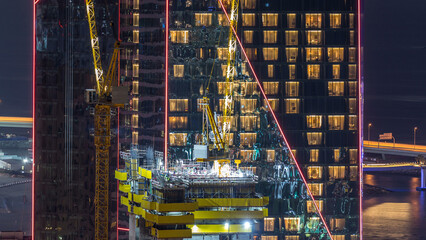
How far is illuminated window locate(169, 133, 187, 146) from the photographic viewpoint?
195 meters

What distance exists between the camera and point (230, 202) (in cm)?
17112

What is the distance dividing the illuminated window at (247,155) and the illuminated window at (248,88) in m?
9.38

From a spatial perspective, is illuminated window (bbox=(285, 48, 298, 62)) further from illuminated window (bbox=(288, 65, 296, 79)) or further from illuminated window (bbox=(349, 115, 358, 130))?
illuminated window (bbox=(349, 115, 358, 130))

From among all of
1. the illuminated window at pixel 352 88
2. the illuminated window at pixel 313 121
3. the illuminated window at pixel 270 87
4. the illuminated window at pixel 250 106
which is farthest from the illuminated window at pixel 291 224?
the illuminated window at pixel 352 88

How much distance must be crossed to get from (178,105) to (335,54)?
26.4 meters

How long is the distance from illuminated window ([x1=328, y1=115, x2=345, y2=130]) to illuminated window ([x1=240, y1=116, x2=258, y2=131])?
39.8ft

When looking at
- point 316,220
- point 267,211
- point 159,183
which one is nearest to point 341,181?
point 316,220

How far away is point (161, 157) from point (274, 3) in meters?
30.0

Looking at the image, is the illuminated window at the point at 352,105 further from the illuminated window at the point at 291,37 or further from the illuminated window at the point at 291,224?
the illuminated window at the point at 291,224

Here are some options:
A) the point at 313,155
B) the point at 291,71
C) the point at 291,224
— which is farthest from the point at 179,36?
the point at 291,224

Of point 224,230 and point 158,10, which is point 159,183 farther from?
point 158,10

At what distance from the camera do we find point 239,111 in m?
196

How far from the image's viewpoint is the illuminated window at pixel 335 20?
646 ft

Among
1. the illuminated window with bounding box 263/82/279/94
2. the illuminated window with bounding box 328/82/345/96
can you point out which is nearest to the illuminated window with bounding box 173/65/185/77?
the illuminated window with bounding box 263/82/279/94
